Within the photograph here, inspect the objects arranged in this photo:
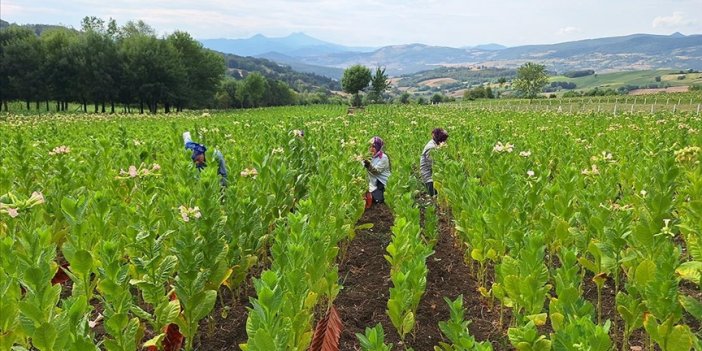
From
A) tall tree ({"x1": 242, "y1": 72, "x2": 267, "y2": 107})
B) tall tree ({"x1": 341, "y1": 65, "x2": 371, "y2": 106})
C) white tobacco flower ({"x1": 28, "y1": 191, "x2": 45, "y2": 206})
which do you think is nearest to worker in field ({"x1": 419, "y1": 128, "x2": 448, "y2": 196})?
white tobacco flower ({"x1": 28, "y1": 191, "x2": 45, "y2": 206})

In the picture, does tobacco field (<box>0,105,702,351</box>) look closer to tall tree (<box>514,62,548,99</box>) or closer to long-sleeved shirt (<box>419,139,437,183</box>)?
long-sleeved shirt (<box>419,139,437,183</box>)

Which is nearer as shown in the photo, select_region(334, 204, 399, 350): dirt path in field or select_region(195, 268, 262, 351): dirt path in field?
select_region(195, 268, 262, 351): dirt path in field

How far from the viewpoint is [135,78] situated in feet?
184

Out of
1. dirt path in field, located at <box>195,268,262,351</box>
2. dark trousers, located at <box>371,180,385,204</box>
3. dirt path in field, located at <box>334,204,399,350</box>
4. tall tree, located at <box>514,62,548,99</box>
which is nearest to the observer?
dirt path in field, located at <box>195,268,262,351</box>

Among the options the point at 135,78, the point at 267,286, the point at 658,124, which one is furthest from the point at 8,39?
the point at 267,286

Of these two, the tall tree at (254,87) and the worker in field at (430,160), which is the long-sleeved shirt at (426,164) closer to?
the worker in field at (430,160)

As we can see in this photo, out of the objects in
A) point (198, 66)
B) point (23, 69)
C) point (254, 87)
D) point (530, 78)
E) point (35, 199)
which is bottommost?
point (254, 87)

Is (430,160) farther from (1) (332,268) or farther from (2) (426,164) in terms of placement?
(1) (332,268)

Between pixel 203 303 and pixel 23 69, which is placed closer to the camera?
pixel 203 303

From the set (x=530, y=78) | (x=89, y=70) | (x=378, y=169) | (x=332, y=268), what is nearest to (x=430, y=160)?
(x=378, y=169)

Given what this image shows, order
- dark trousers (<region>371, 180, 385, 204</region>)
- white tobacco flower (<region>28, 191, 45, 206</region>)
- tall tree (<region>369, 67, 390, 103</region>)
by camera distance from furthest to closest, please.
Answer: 1. tall tree (<region>369, 67, 390, 103</region>)
2. dark trousers (<region>371, 180, 385, 204</region>)
3. white tobacco flower (<region>28, 191, 45, 206</region>)

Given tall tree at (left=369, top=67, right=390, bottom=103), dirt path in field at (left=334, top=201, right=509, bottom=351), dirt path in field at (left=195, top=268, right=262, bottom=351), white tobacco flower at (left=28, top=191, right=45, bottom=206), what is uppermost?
tall tree at (left=369, top=67, right=390, bottom=103)

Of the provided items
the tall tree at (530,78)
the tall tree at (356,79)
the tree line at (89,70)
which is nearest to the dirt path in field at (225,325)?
the tree line at (89,70)

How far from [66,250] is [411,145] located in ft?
35.5
